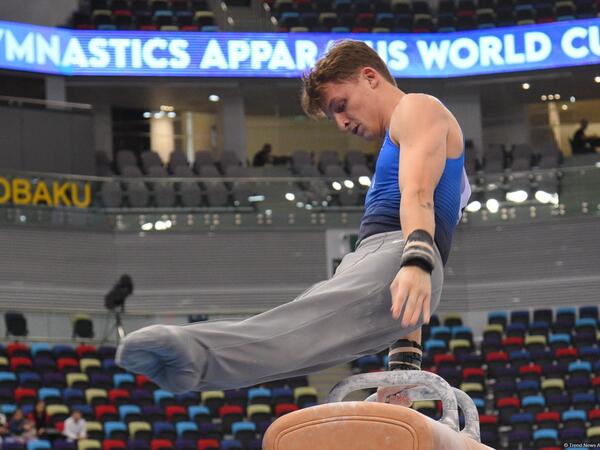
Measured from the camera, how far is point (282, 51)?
27.4 m

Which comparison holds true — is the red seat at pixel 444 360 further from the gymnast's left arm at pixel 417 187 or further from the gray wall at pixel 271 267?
the gymnast's left arm at pixel 417 187

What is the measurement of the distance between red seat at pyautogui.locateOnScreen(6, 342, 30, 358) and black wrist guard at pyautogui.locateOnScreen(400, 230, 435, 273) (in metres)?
16.5

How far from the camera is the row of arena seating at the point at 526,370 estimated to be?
58.6 feet

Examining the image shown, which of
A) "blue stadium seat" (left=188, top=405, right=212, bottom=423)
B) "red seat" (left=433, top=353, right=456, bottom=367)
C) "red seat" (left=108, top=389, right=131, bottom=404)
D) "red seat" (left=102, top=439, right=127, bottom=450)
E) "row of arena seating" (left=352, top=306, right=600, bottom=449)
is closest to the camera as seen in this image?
"red seat" (left=102, top=439, right=127, bottom=450)

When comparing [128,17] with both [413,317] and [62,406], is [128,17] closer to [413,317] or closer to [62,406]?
[62,406]

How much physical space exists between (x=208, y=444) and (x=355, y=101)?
43.8ft

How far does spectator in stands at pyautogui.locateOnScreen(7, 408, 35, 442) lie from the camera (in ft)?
51.6

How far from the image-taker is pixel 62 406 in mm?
17234

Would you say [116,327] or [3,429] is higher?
[116,327]

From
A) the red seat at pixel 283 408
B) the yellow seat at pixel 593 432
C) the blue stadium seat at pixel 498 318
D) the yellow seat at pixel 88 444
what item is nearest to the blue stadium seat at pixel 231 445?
the red seat at pixel 283 408

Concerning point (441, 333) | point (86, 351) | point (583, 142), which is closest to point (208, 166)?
point (441, 333)

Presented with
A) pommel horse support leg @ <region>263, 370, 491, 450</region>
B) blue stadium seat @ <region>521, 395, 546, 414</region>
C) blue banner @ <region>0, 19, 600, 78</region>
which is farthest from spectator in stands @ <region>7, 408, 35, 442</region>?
pommel horse support leg @ <region>263, 370, 491, 450</region>

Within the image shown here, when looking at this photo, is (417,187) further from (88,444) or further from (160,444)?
A: (160,444)

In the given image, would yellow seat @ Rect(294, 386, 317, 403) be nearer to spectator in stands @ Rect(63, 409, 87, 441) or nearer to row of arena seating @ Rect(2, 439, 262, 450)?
row of arena seating @ Rect(2, 439, 262, 450)
